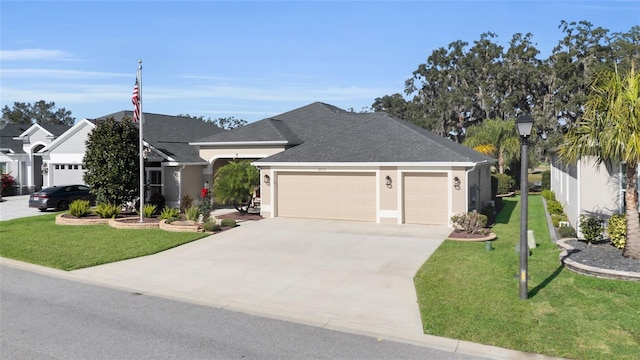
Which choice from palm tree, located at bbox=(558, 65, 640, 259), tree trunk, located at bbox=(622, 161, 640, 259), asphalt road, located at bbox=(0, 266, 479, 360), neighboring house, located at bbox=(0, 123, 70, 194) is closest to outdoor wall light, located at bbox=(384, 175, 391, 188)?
palm tree, located at bbox=(558, 65, 640, 259)

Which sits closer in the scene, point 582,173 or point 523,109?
point 582,173

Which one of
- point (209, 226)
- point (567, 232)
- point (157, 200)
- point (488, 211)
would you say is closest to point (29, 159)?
point (157, 200)

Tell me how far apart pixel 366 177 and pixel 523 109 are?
1386 inches

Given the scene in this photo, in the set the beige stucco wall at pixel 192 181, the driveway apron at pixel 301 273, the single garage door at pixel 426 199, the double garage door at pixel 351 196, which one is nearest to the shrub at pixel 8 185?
the beige stucco wall at pixel 192 181

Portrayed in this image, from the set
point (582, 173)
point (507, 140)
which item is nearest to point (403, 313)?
point (582, 173)

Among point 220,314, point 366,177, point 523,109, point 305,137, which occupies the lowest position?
point 220,314

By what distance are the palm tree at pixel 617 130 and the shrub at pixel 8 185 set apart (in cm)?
3857

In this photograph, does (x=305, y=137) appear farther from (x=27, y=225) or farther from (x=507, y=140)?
(x=507, y=140)

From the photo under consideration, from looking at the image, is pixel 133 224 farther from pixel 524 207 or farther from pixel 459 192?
pixel 524 207

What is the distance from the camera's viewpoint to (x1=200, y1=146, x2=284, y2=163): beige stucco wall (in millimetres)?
24844

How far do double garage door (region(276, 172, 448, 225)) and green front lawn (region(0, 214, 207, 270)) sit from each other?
18.6 feet

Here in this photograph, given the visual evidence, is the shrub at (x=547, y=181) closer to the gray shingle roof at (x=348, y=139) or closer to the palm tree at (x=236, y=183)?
the gray shingle roof at (x=348, y=139)

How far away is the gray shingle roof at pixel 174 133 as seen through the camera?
86.9 feet

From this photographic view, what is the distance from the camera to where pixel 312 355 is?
709 centimetres
